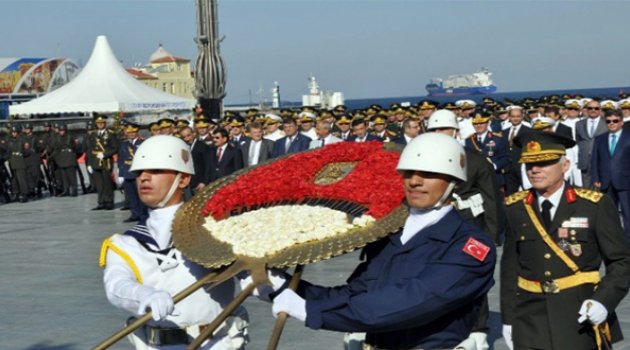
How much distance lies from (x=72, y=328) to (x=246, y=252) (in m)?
5.98

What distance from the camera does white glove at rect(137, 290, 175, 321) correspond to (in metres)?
4.23

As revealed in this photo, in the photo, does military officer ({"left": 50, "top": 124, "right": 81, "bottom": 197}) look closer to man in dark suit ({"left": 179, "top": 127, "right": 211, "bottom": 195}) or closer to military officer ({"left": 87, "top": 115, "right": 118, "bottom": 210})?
military officer ({"left": 87, "top": 115, "right": 118, "bottom": 210})

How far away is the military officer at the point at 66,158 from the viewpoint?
82.7 ft

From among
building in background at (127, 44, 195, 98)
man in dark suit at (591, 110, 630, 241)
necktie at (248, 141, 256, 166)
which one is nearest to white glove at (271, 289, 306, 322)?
man in dark suit at (591, 110, 630, 241)

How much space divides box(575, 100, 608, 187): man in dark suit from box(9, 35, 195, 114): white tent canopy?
2033 cm

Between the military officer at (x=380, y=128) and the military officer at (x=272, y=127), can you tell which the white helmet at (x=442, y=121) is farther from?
the military officer at (x=272, y=127)

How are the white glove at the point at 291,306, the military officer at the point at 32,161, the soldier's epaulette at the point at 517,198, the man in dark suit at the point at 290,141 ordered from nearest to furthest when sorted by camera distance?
the white glove at the point at 291,306, the soldier's epaulette at the point at 517,198, the man in dark suit at the point at 290,141, the military officer at the point at 32,161

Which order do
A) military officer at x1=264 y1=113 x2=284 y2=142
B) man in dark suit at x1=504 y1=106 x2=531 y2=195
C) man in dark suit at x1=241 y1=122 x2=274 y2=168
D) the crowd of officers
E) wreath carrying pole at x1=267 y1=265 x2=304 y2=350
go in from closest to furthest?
1. wreath carrying pole at x1=267 y1=265 x2=304 y2=350
2. the crowd of officers
3. man in dark suit at x1=504 y1=106 x2=531 y2=195
4. man in dark suit at x1=241 y1=122 x2=274 y2=168
5. military officer at x1=264 y1=113 x2=284 y2=142

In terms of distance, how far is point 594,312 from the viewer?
17.6ft

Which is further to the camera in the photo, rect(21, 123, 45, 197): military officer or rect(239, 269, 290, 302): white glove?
rect(21, 123, 45, 197): military officer

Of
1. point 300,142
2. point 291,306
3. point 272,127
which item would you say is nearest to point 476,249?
point 291,306

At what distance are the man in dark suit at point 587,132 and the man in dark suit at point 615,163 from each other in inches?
123

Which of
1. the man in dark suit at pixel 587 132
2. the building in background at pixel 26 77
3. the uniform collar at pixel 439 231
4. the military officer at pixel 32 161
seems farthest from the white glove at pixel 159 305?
the building in background at pixel 26 77

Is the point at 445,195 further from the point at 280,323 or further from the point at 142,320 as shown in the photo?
the point at 142,320
